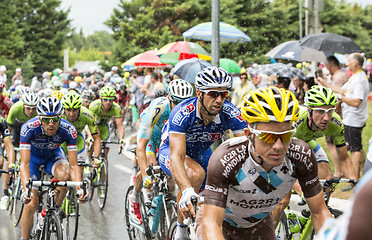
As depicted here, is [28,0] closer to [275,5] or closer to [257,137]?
[275,5]

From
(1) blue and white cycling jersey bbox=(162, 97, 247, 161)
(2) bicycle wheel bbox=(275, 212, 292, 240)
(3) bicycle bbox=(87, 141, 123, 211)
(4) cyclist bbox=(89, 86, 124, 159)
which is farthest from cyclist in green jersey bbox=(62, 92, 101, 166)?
(2) bicycle wheel bbox=(275, 212, 292, 240)

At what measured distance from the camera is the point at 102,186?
9.83 metres

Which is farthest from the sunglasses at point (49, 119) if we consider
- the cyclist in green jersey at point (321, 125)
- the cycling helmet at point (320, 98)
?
the cycling helmet at point (320, 98)

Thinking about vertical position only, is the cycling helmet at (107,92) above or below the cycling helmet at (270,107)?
below

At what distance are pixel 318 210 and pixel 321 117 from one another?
7.99 ft

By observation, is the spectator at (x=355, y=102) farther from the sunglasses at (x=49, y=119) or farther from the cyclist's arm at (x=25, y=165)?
the cyclist's arm at (x=25, y=165)

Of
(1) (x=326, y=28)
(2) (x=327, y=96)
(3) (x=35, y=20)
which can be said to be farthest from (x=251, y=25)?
(2) (x=327, y=96)

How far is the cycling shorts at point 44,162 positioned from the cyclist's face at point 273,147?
460cm

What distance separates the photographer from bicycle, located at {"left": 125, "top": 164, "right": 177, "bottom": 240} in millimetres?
6145

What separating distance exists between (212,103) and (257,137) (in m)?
2.13

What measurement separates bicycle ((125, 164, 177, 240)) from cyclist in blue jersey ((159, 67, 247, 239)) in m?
0.72

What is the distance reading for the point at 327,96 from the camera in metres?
5.46

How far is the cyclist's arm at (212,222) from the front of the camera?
306 centimetres

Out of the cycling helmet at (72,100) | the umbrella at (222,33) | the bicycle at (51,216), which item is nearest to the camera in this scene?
the bicycle at (51,216)
